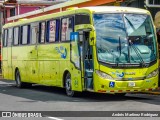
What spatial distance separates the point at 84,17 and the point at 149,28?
2.23 metres

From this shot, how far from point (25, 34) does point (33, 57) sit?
143 centimetres

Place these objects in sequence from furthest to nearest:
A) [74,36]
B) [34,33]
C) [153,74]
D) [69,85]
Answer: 1. [34,33]
2. [69,85]
3. [74,36]
4. [153,74]

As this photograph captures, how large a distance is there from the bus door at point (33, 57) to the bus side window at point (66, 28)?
299 centimetres

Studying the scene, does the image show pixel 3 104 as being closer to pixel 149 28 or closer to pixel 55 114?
pixel 55 114

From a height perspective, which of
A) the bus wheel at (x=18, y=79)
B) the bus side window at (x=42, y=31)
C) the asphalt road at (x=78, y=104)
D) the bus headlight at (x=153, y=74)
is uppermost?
the bus side window at (x=42, y=31)

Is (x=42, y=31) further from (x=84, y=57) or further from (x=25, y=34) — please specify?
(x=84, y=57)

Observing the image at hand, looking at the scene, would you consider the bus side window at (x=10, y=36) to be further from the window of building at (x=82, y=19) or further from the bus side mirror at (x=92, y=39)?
the bus side mirror at (x=92, y=39)

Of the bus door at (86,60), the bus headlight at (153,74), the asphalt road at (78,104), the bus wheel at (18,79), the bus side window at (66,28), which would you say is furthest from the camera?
the bus wheel at (18,79)

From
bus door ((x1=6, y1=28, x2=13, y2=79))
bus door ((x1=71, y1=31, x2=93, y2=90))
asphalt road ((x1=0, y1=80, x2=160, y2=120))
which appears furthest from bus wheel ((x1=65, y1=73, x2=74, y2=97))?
bus door ((x1=6, y1=28, x2=13, y2=79))

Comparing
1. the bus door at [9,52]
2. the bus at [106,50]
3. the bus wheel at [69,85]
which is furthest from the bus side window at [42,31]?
the bus door at [9,52]

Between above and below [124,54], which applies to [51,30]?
above

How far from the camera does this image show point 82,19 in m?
16.8

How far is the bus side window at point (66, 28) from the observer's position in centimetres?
1767

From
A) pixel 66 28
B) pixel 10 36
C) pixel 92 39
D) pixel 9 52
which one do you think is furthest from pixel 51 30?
pixel 9 52
